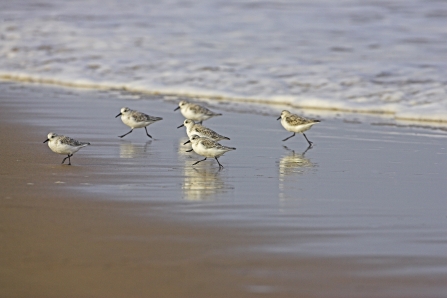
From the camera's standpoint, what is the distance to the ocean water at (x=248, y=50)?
478 inches

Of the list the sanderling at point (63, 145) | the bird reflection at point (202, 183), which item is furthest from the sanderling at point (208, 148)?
the sanderling at point (63, 145)

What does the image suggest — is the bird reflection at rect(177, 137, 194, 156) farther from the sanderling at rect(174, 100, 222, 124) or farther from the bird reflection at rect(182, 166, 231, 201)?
→ the sanderling at rect(174, 100, 222, 124)

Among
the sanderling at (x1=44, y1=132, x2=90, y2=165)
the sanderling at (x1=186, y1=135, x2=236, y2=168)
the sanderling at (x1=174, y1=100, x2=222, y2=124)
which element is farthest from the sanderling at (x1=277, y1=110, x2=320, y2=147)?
the sanderling at (x1=44, y1=132, x2=90, y2=165)

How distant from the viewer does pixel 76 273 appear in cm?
383

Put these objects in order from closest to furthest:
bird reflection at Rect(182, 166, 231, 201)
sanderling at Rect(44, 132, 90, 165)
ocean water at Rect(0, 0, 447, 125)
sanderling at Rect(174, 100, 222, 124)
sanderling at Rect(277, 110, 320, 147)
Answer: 1. bird reflection at Rect(182, 166, 231, 201)
2. sanderling at Rect(44, 132, 90, 165)
3. sanderling at Rect(277, 110, 320, 147)
4. sanderling at Rect(174, 100, 222, 124)
5. ocean water at Rect(0, 0, 447, 125)

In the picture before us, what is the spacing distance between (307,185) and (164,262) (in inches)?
93.8

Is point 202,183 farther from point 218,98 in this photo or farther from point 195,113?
point 218,98

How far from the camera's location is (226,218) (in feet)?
16.3

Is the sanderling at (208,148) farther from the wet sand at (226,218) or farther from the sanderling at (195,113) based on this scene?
the sanderling at (195,113)

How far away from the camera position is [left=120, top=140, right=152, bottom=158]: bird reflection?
7598 millimetres

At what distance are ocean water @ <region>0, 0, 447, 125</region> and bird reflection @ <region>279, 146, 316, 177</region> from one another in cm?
305

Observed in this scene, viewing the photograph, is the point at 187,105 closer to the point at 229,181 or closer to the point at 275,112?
the point at 275,112

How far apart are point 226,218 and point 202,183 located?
1307 mm

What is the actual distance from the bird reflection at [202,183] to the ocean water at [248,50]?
427 centimetres
